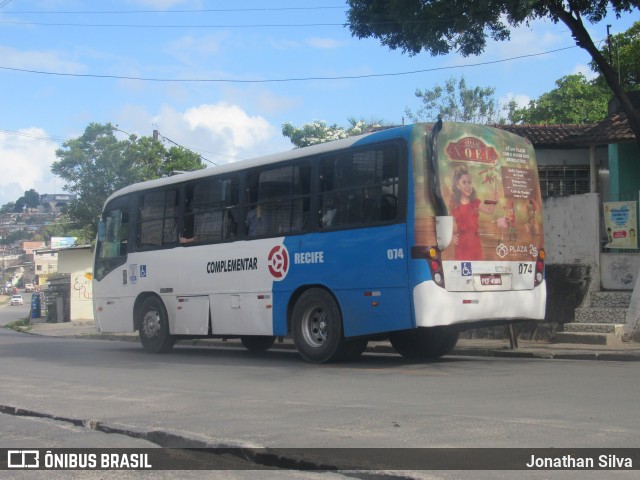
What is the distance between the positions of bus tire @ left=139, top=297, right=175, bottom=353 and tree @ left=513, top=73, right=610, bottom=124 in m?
30.8

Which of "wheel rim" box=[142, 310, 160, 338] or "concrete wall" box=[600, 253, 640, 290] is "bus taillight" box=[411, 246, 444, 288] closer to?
"concrete wall" box=[600, 253, 640, 290]

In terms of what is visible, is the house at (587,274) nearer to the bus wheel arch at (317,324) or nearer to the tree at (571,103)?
the bus wheel arch at (317,324)

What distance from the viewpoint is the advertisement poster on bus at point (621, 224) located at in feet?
51.2

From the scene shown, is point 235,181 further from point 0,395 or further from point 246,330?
point 0,395

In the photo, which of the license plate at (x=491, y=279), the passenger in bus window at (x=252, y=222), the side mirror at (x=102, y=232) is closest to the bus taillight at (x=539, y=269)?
the license plate at (x=491, y=279)

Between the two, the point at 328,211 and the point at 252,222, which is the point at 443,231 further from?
the point at 252,222

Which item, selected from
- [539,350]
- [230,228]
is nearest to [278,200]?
[230,228]

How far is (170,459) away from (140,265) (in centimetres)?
1045

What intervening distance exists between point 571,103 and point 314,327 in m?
34.5

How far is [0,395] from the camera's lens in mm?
9633

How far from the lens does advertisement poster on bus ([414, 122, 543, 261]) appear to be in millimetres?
11062

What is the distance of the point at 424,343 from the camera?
13125 mm

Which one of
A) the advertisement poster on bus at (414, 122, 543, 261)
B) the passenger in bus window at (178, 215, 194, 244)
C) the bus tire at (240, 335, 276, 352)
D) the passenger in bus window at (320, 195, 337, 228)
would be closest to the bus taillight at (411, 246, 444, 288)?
the advertisement poster on bus at (414, 122, 543, 261)

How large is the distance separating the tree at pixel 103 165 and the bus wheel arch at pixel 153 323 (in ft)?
83.4
